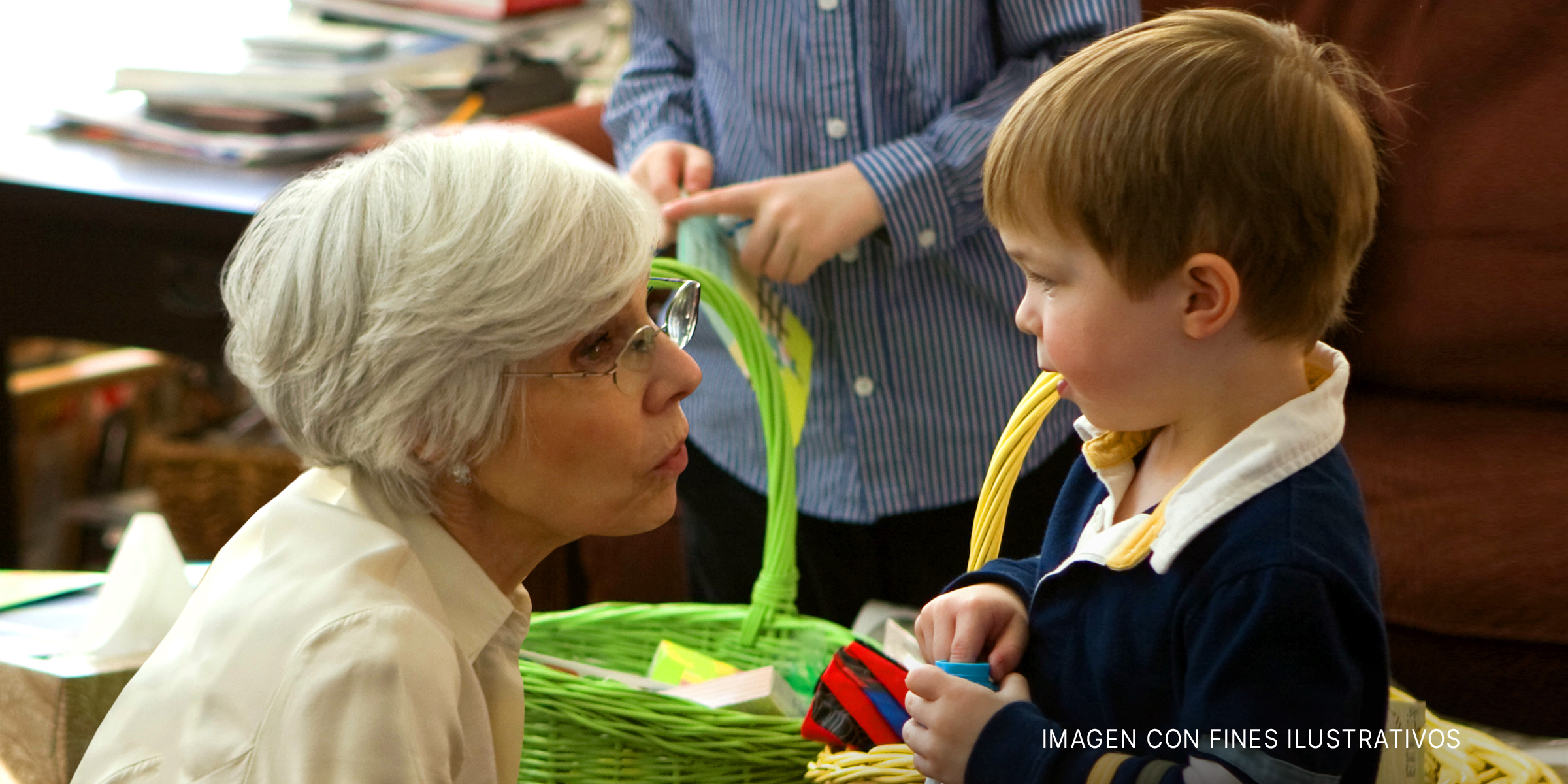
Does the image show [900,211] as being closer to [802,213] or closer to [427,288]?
[802,213]

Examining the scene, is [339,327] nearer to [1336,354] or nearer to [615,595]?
[1336,354]

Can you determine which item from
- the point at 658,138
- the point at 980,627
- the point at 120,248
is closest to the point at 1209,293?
the point at 980,627

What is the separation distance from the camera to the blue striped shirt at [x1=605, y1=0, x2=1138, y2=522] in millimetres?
1244

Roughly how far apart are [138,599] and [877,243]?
761 mm

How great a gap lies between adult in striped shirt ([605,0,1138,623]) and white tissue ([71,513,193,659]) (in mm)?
558

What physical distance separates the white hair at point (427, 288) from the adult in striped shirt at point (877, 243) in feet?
1.19

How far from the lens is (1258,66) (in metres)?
0.76

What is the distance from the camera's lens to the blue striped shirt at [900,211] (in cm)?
124

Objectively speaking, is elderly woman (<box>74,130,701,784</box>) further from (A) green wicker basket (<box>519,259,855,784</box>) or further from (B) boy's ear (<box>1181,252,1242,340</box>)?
(B) boy's ear (<box>1181,252,1242,340</box>)

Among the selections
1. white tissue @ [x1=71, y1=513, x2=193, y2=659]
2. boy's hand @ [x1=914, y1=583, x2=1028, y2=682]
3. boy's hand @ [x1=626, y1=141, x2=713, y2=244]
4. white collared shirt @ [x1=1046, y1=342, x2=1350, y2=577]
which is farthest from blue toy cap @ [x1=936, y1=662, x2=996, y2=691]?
white tissue @ [x1=71, y1=513, x2=193, y2=659]

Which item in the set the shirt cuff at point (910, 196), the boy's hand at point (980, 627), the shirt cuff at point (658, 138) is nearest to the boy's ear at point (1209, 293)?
the boy's hand at point (980, 627)

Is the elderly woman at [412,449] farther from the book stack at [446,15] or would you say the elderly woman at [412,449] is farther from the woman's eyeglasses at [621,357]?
the book stack at [446,15]

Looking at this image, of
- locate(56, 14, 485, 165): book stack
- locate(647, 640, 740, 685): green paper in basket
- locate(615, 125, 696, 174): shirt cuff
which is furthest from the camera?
locate(56, 14, 485, 165): book stack

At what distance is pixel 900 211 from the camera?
4.00ft
